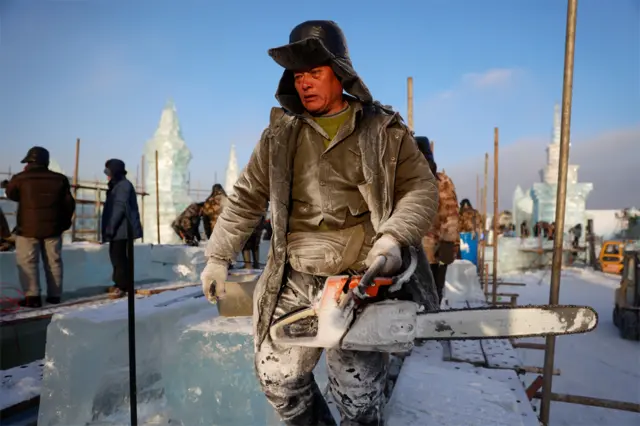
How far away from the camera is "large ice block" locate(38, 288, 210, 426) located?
3049 mm

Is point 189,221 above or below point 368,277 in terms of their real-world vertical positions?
below

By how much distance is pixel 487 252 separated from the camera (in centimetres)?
2211

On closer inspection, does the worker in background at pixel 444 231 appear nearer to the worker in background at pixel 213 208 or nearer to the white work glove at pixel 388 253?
the white work glove at pixel 388 253

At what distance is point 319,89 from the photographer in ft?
5.75

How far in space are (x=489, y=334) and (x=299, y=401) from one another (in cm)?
91

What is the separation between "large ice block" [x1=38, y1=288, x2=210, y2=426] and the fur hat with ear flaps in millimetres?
2394

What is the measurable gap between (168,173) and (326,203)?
1246 inches

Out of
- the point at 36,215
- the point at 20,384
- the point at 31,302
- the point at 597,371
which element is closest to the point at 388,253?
the point at 20,384

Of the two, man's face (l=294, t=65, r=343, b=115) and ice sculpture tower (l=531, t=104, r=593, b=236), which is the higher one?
ice sculpture tower (l=531, t=104, r=593, b=236)

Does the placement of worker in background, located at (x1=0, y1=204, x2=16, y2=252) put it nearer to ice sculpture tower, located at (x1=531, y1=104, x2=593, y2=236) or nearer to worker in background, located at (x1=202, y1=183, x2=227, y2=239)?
worker in background, located at (x1=202, y1=183, x2=227, y2=239)

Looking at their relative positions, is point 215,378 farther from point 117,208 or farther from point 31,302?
point 31,302

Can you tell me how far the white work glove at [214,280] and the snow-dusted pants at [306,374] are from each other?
30 cm

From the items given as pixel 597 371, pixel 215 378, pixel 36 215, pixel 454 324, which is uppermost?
pixel 36 215

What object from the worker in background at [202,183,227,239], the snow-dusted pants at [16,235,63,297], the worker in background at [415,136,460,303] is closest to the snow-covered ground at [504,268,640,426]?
the worker in background at [415,136,460,303]
